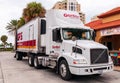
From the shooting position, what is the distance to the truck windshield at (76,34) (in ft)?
36.8

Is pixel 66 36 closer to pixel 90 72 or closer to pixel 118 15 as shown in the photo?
pixel 90 72

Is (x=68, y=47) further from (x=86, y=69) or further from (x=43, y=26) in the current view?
(x=43, y=26)

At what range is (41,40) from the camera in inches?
552

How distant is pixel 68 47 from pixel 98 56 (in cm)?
165

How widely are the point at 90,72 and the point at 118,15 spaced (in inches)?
513

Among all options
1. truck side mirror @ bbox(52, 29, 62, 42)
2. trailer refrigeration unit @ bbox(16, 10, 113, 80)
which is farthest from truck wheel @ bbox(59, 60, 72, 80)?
truck side mirror @ bbox(52, 29, 62, 42)

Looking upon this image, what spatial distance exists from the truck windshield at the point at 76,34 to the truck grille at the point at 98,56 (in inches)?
69.9

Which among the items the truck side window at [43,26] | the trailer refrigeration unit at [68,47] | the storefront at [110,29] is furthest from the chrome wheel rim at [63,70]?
the storefront at [110,29]

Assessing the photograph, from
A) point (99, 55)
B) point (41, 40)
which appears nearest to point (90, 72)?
point (99, 55)

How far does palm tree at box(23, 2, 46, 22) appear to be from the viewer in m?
36.1

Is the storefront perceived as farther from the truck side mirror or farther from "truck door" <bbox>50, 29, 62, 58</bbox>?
the truck side mirror

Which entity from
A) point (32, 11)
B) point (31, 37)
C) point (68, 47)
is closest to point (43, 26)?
point (31, 37)

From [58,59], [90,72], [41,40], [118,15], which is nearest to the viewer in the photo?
[90,72]

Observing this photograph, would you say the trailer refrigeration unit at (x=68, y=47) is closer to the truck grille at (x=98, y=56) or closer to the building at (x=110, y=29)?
the truck grille at (x=98, y=56)
